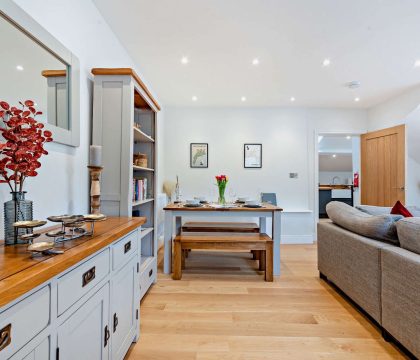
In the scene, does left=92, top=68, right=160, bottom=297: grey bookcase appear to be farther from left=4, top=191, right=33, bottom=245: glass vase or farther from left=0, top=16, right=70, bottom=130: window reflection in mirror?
left=4, top=191, right=33, bottom=245: glass vase

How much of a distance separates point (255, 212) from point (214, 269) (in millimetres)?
919

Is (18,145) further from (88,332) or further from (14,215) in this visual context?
(88,332)

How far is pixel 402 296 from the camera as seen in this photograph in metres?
1.62

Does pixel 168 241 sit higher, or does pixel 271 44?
pixel 271 44

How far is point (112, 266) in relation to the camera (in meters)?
1.39

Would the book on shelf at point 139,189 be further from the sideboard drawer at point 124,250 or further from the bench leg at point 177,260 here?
the sideboard drawer at point 124,250

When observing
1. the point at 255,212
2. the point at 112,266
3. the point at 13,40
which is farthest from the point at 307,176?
the point at 13,40

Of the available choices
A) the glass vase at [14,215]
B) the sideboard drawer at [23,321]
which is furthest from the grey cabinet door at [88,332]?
the glass vase at [14,215]

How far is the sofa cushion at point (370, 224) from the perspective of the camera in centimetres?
196

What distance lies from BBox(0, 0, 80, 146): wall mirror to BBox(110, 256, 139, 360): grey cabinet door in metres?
0.96

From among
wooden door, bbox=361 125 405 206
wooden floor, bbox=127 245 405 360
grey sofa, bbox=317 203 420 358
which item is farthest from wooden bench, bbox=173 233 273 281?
wooden door, bbox=361 125 405 206

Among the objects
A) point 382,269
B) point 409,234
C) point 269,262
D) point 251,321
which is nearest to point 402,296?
point 382,269

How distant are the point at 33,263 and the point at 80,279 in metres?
0.24

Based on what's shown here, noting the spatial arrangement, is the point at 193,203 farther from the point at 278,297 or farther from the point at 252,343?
the point at 252,343
